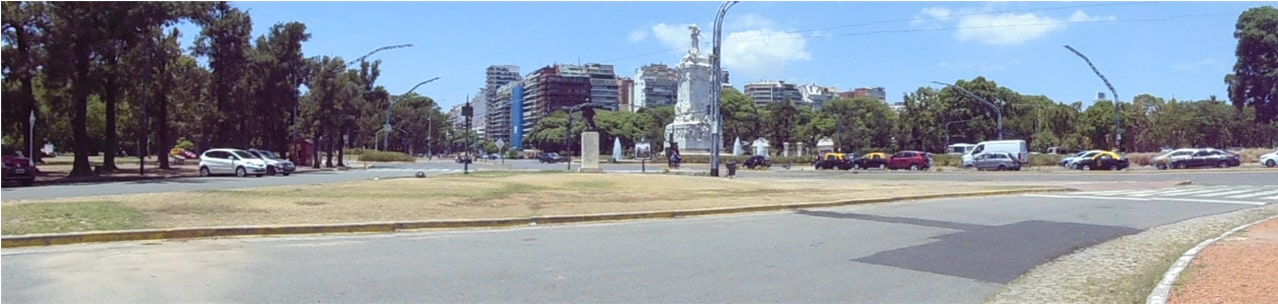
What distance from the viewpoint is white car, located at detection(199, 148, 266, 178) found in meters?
44.3

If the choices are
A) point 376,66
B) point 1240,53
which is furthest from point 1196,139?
point 376,66

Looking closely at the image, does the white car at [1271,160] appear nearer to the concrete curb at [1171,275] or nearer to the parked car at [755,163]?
the parked car at [755,163]

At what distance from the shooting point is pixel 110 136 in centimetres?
4472

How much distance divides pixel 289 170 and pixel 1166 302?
4533cm

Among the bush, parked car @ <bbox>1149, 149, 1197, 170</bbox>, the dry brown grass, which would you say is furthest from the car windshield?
parked car @ <bbox>1149, 149, 1197, 170</bbox>

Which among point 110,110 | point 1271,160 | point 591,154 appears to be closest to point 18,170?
point 110,110

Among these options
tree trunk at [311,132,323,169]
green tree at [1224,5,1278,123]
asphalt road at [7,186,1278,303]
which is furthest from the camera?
green tree at [1224,5,1278,123]

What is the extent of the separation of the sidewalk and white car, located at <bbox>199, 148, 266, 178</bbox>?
4027 cm

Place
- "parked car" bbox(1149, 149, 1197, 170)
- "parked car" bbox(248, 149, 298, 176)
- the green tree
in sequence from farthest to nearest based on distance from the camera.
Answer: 1. the green tree
2. "parked car" bbox(1149, 149, 1197, 170)
3. "parked car" bbox(248, 149, 298, 176)

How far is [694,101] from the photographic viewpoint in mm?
83875

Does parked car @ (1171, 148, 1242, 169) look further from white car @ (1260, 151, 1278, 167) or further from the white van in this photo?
the white van

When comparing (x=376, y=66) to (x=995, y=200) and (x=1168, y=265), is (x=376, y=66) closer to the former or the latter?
(x=995, y=200)

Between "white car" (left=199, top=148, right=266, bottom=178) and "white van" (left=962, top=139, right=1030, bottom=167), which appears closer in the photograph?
"white car" (left=199, top=148, right=266, bottom=178)

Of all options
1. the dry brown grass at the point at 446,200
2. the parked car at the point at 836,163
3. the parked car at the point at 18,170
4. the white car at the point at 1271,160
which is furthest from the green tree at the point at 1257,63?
the parked car at the point at 18,170
